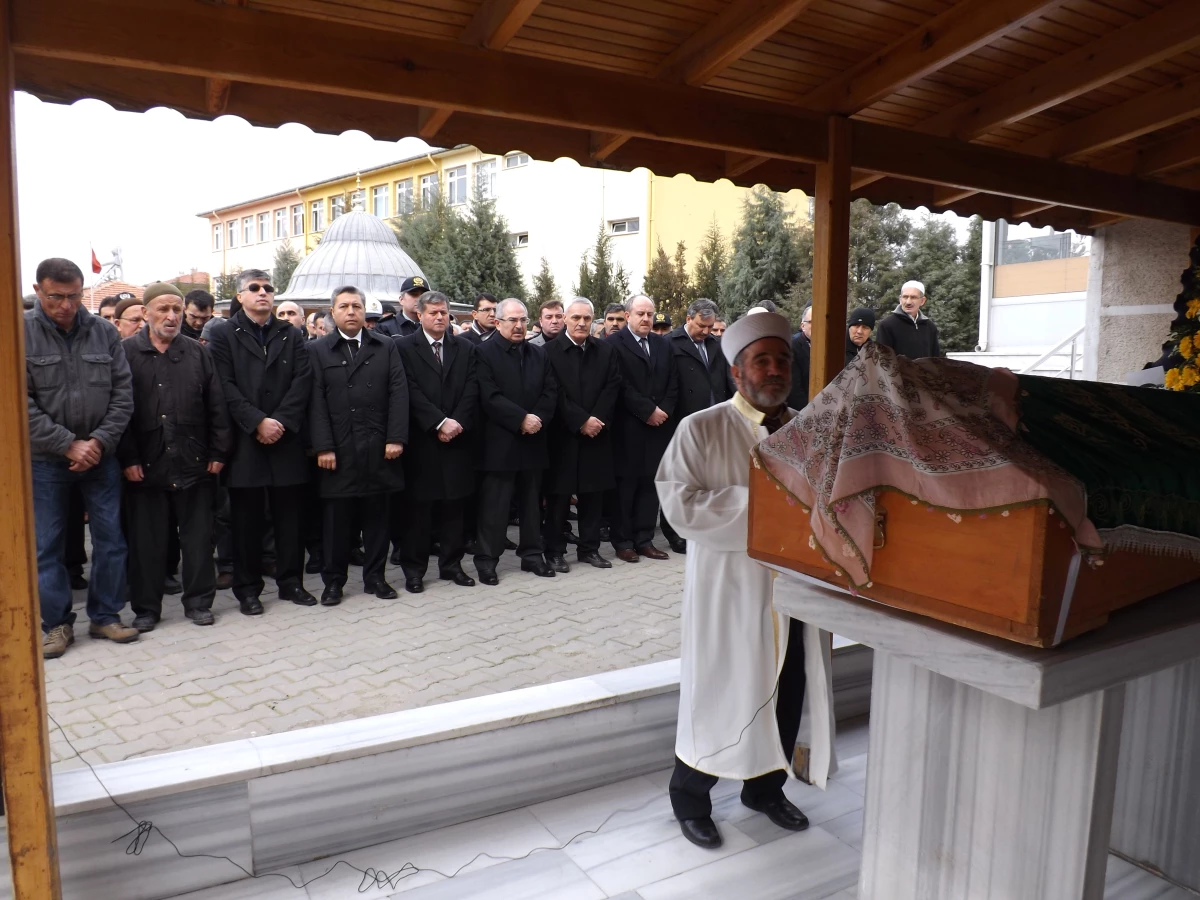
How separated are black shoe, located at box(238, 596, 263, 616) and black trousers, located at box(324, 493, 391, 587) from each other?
460 mm

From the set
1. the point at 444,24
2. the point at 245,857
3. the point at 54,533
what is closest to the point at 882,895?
the point at 245,857

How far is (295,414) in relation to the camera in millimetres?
5637

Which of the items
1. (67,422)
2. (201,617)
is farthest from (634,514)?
(67,422)

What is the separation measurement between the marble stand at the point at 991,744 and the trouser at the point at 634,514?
5.11 meters

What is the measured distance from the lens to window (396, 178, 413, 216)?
32463mm

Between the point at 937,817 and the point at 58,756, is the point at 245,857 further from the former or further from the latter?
the point at 937,817

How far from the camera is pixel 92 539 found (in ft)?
16.5

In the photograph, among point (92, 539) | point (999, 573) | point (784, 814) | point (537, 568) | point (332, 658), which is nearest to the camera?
point (999, 573)

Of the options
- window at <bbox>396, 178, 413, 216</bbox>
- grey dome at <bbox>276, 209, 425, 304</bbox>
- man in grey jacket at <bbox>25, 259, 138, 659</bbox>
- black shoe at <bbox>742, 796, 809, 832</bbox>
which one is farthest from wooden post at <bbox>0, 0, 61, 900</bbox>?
window at <bbox>396, 178, 413, 216</bbox>

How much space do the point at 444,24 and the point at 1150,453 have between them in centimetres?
242

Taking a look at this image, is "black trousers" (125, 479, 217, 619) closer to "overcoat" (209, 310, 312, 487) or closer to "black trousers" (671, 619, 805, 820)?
"overcoat" (209, 310, 312, 487)

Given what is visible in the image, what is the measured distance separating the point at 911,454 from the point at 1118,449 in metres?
0.47

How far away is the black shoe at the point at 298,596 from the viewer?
582 centimetres

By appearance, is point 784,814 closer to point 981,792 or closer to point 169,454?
point 981,792
